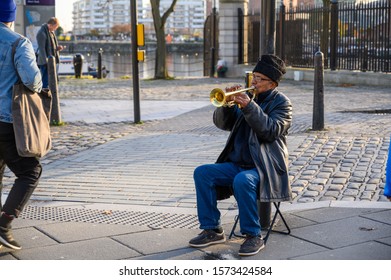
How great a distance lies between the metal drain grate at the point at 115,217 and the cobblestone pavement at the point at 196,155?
0.42 m

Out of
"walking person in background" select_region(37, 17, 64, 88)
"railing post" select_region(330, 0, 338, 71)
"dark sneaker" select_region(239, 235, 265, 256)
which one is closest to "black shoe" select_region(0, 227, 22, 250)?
"dark sneaker" select_region(239, 235, 265, 256)

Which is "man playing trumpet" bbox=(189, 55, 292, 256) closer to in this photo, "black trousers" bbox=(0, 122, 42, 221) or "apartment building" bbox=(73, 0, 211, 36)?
"black trousers" bbox=(0, 122, 42, 221)

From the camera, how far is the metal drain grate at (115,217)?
5.68m

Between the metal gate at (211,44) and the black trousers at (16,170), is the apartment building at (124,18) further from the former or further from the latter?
the black trousers at (16,170)

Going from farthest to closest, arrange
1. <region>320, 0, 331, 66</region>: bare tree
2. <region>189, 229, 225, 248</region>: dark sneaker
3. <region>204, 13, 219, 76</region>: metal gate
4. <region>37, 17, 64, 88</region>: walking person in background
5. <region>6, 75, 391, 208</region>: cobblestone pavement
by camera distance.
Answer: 1. <region>204, 13, 219, 76</region>: metal gate
2. <region>320, 0, 331, 66</region>: bare tree
3. <region>37, 17, 64, 88</region>: walking person in background
4. <region>6, 75, 391, 208</region>: cobblestone pavement
5. <region>189, 229, 225, 248</region>: dark sneaker

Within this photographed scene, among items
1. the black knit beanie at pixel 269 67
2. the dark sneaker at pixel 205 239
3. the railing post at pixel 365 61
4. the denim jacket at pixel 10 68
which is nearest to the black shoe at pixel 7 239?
the denim jacket at pixel 10 68

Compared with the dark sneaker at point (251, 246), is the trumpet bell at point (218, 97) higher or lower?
higher

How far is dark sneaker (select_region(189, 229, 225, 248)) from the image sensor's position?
4.98 metres

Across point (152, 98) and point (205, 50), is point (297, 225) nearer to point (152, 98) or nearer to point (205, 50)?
point (152, 98)

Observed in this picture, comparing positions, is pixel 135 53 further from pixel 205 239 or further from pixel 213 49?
pixel 213 49

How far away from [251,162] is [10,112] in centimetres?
177

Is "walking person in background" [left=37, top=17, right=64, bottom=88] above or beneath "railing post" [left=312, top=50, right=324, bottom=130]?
above

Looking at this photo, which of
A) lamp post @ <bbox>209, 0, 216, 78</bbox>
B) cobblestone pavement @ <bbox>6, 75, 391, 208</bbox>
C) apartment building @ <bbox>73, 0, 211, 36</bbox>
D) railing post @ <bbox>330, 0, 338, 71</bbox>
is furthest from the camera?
apartment building @ <bbox>73, 0, 211, 36</bbox>
